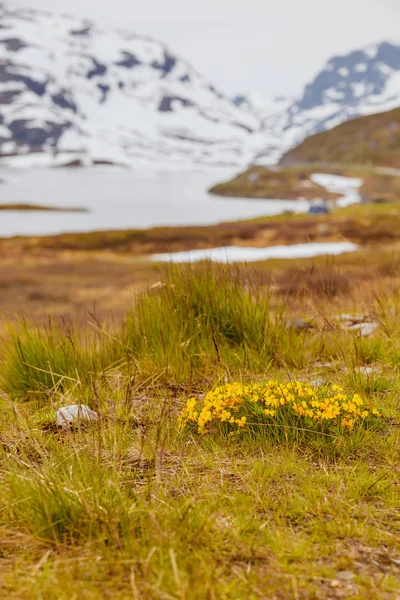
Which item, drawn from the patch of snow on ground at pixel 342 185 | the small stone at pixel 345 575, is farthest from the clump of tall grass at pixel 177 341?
the patch of snow on ground at pixel 342 185

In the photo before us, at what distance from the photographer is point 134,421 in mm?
6027

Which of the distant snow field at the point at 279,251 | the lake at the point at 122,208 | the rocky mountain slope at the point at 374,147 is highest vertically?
the rocky mountain slope at the point at 374,147

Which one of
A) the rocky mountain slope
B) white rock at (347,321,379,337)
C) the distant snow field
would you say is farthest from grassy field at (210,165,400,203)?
white rock at (347,321,379,337)

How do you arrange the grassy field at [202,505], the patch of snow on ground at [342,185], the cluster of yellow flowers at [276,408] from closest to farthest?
the grassy field at [202,505] → the cluster of yellow flowers at [276,408] → the patch of snow on ground at [342,185]

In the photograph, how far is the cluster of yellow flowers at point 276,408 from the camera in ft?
17.2

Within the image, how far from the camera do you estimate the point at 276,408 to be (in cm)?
541

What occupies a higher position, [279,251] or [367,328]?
[367,328]

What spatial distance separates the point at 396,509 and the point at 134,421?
2.58 metres

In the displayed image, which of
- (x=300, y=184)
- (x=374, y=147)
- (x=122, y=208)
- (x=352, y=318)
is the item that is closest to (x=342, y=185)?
(x=300, y=184)

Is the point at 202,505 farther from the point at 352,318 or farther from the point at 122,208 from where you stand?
the point at 122,208

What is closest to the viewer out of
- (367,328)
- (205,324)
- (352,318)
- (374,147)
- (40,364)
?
(40,364)

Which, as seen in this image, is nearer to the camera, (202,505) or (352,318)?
(202,505)

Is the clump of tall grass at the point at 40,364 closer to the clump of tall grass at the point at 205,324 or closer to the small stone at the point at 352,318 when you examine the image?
the clump of tall grass at the point at 205,324

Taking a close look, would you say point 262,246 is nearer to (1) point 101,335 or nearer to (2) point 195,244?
(2) point 195,244
